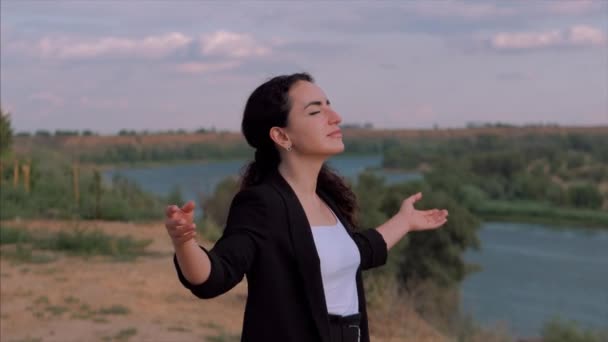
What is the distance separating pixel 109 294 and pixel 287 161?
815cm

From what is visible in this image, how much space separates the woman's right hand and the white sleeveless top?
1.74ft

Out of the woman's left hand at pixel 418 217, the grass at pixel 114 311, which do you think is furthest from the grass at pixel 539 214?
the woman's left hand at pixel 418 217

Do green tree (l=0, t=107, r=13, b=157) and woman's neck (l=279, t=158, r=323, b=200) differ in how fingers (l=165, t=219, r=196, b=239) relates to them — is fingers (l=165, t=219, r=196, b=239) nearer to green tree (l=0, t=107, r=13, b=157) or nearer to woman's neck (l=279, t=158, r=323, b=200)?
woman's neck (l=279, t=158, r=323, b=200)

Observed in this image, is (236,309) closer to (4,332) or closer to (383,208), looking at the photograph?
(4,332)

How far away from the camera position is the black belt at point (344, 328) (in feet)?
9.13

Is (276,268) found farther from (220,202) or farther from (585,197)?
(585,197)

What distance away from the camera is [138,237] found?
1661 centimetres

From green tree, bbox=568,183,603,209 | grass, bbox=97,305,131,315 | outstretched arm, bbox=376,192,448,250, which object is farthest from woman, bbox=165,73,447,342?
green tree, bbox=568,183,603,209

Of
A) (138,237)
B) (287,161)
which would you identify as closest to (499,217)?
(138,237)

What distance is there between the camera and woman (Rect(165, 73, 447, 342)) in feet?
8.75

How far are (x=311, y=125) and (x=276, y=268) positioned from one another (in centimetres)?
49

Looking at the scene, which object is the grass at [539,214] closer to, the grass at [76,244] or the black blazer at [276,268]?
the grass at [76,244]

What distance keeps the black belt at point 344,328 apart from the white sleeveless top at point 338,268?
2cm

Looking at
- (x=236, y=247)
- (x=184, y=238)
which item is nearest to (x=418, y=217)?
(x=236, y=247)
